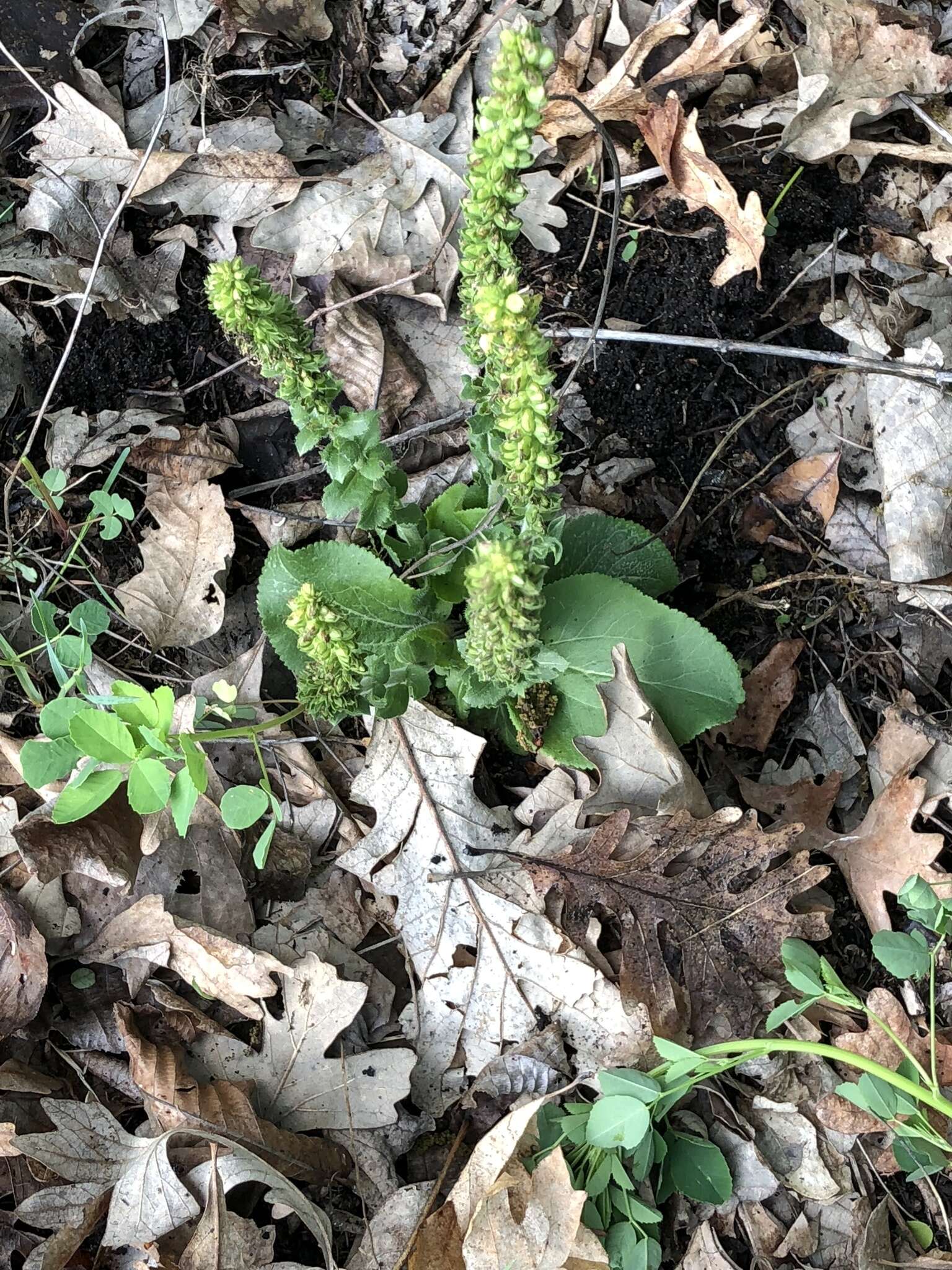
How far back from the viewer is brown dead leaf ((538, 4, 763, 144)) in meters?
3.36

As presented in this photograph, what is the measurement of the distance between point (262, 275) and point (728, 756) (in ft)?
7.62

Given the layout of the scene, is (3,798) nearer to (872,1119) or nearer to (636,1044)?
(636,1044)

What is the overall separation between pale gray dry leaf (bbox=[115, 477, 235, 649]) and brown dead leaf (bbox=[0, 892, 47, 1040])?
2.99 feet

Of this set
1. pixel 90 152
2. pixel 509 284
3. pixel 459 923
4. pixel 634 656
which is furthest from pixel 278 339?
pixel 90 152

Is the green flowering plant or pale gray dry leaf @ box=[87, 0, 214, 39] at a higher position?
pale gray dry leaf @ box=[87, 0, 214, 39]

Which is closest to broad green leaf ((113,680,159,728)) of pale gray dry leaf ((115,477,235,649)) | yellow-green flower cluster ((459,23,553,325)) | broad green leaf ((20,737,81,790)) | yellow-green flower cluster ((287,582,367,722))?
broad green leaf ((20,737,81,790))

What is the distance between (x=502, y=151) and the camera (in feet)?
6.07

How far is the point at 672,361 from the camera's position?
3367 mm

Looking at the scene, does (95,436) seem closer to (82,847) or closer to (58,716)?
(58,716)

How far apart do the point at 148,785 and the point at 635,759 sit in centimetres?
137

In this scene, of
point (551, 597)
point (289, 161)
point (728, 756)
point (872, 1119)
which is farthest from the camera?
point (289, 161)

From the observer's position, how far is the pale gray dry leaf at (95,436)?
334cm

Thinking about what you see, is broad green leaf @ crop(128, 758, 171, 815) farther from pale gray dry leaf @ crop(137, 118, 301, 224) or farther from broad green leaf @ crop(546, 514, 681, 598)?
pale gray dry leaf @ crop(137, 118, 301, 224)

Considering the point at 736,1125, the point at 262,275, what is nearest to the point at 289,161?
the point at 262,275
